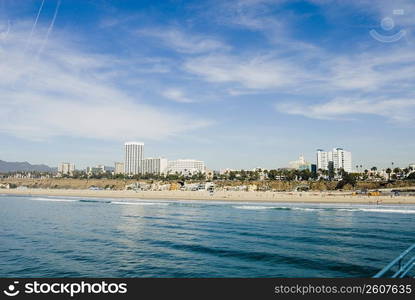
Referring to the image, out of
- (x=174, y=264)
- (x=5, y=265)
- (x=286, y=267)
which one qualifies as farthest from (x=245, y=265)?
(x=5, y=265)

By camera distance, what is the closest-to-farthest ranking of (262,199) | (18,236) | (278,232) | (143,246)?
1. (143,246)
2. (18,236)
3. (278,232)
4. (262,199)

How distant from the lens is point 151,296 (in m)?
10.3

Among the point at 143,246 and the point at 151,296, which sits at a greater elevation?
the point at 151,296

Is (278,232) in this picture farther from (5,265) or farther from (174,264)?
(5,265)

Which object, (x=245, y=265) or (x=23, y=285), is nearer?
(x=23, y=285)

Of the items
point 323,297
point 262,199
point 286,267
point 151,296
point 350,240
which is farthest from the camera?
point 262,199

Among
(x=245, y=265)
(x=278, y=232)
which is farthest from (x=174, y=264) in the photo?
(x=278, y=232)

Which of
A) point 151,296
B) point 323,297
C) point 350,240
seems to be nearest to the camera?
point 323,297

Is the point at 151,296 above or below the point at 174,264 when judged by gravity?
above

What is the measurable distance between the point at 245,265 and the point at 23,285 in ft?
40.1

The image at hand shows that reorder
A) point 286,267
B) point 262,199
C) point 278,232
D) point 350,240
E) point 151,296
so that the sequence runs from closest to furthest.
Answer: point 151,296 < point 286,267 < point 350,240 < point 278,232 < point 262,199

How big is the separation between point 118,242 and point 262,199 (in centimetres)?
5858

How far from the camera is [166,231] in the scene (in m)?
31.6

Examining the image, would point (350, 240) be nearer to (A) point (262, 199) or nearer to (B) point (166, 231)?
(B) point (166, 231)
